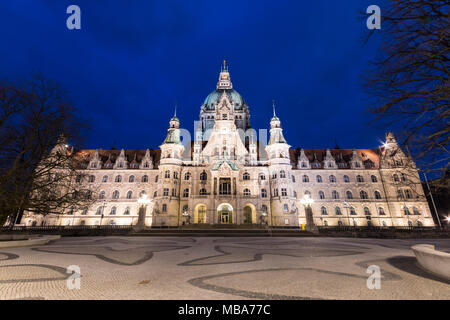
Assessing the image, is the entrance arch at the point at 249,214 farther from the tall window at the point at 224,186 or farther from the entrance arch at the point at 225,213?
the tall window at the point at 224,186

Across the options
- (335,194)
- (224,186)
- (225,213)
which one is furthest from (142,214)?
(335,194)

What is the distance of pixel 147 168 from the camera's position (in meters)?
47.0

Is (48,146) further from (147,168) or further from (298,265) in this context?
(147,168)

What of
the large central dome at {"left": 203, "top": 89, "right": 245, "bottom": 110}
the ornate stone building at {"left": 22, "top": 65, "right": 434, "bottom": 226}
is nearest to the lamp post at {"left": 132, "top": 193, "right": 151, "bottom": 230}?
the ornate stone building at {"left": 22, "top": 65, "right": 434, "bottom": 226}

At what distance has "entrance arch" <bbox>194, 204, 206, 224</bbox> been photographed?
3947 cm

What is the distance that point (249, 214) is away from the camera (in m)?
40.6

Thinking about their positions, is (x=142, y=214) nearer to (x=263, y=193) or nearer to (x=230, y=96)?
(x=263, y=193)

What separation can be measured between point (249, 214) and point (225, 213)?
194 inches

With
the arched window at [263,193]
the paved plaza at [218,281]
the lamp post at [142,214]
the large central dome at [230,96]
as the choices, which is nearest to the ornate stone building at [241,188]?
the arched window at [263,193]

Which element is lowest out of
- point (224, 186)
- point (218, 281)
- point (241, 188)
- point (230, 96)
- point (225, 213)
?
point (218, 281)

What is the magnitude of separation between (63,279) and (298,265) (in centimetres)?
867

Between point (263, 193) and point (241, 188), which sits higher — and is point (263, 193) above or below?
below
